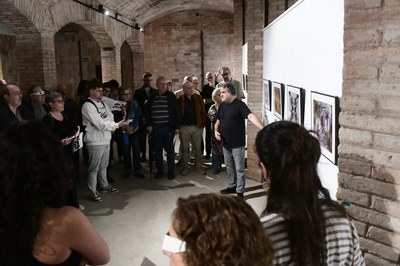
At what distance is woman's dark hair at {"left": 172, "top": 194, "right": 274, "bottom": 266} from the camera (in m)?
1.05

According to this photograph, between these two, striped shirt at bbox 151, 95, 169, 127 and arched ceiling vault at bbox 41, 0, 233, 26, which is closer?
striped shirt at bbox 151, 95, 169, 127

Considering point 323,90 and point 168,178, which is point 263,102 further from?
point 323,90

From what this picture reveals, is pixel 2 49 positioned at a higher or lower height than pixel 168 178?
higher

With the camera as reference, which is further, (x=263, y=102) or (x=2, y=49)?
(x=2, y=49)

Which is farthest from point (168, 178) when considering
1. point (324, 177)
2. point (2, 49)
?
point (2, 49)

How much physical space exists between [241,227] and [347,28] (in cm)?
165

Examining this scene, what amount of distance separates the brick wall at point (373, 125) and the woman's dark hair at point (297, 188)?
2.82 ft

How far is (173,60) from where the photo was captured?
1577 centimetres

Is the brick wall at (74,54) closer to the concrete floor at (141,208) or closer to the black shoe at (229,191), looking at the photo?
the concrete floor at (141,208)

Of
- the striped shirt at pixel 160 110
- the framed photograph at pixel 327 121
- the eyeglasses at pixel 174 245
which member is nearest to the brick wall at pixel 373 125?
the framed photograph at pixel 327 121

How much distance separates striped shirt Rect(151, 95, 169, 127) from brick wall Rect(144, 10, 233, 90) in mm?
9775

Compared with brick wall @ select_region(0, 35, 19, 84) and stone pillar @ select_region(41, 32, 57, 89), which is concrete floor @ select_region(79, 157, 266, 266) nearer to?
stone pillar @ select_region(41, 32, 57, 89)

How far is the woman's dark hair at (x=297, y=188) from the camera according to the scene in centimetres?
139

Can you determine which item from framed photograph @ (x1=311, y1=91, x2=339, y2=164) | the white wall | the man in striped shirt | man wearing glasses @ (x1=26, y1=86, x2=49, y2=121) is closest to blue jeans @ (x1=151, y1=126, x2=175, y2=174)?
the man in striped shirt
